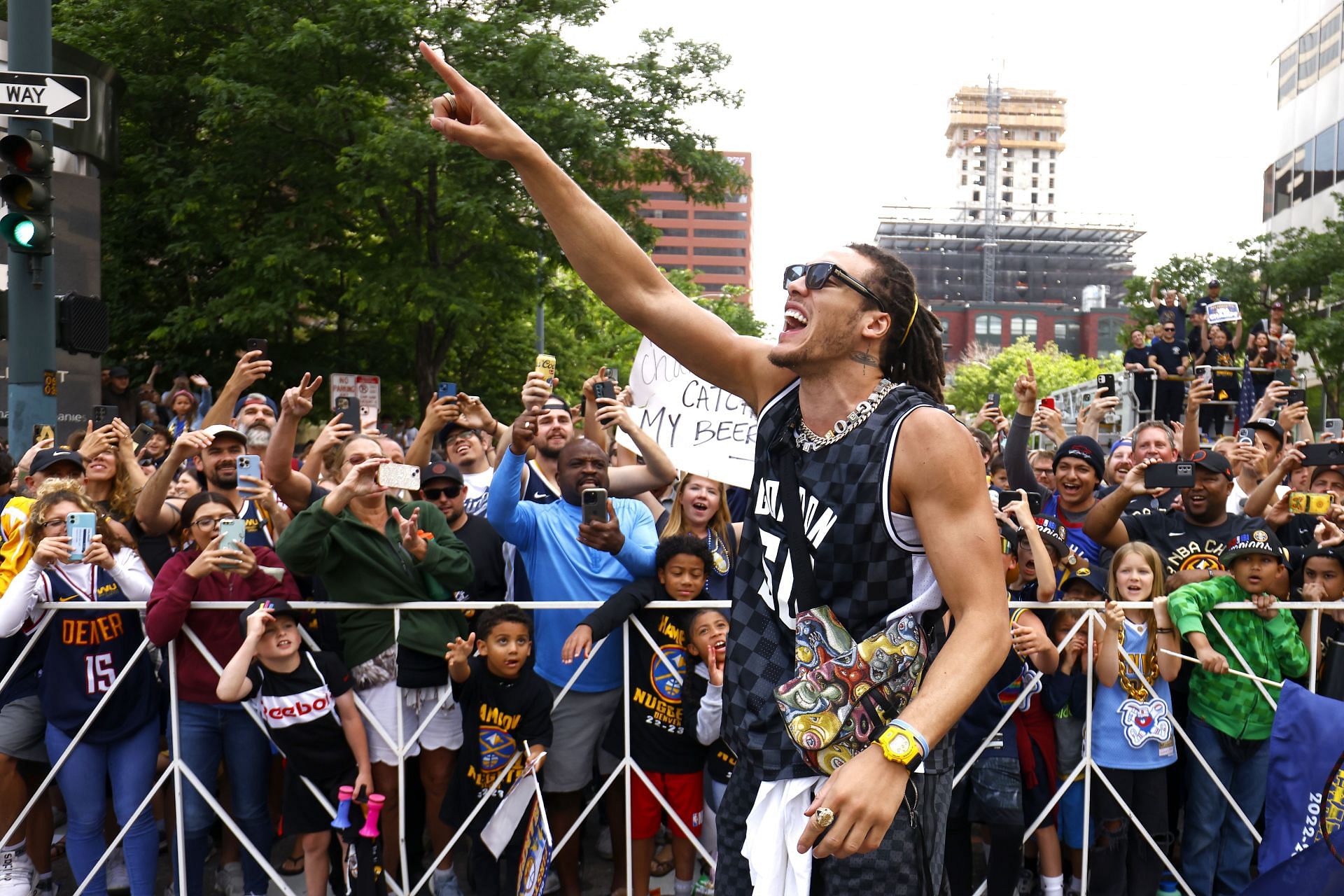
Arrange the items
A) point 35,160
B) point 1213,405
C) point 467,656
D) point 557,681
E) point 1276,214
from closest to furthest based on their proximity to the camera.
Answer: point 467,656 < point 557,681 < point 35,160 < point 1213,405 < point 1276,214

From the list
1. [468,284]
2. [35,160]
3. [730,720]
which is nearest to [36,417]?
[35,160]

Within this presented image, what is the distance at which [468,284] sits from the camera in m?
15.6

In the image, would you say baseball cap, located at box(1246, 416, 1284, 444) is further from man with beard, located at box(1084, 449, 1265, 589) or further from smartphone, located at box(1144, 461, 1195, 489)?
smartphone, located at box(1144, 461, 1195, 489)

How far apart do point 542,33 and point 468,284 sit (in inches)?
136

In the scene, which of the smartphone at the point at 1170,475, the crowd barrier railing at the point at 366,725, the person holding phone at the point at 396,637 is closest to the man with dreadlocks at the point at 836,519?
the crowd barrier railing at the point at 366,725

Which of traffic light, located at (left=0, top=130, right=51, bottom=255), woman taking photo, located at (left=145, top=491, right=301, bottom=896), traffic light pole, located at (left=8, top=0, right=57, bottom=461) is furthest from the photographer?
traffic light pole, located at (left=8, top=0, right=57, bottom=461)

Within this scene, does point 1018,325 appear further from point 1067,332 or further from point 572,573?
point 572,573

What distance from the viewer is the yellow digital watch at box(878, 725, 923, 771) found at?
1979 millimetres

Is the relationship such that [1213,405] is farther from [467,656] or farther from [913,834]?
[913,834]

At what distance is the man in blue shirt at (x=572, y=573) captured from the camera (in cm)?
511

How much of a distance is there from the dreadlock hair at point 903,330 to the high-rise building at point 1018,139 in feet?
607

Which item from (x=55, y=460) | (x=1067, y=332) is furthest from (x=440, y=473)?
(x=1067, y=332)

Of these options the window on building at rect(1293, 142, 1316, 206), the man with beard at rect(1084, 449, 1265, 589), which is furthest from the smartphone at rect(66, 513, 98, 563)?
the window on building at rect(1293, 142, 1316, 206)

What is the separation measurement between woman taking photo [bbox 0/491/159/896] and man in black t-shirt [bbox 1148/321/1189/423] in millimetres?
13955
